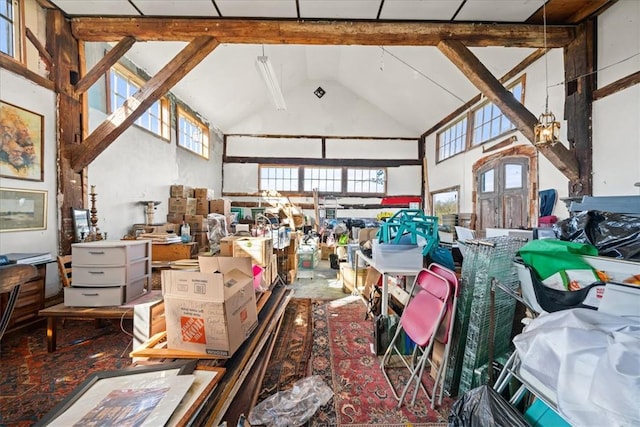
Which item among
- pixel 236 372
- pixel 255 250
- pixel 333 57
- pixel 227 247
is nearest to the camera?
pixel 236 372

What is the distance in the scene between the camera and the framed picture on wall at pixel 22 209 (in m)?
2.38

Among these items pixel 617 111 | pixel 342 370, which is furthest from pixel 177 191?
pixel 617 111

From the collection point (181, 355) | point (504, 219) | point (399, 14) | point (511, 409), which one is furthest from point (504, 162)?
point (181, 355)

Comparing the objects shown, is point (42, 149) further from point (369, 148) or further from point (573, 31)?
point (369, 148)

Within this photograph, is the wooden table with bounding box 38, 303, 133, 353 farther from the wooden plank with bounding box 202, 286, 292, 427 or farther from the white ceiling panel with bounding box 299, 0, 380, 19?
the white ceiling panel with bounding box 299, 0, 380, 19

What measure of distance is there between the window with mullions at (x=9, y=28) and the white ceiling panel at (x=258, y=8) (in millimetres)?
1941

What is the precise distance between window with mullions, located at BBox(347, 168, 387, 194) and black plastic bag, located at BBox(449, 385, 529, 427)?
7.49 metres

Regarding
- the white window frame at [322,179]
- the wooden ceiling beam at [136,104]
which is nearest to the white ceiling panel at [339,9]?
the wooden ceiling beam at [136,104]

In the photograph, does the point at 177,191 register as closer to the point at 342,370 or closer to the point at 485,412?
the point at 342,370

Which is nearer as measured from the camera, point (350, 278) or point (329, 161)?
point (350, 278)

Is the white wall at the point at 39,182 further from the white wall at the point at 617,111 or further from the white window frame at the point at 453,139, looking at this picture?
the white window frame at the point at 453,139

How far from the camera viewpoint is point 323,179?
856 centimetres

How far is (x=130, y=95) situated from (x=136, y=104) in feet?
4.95

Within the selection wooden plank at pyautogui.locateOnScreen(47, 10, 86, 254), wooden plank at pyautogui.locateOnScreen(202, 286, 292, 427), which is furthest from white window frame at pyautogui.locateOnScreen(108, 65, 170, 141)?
wooden plank at pyautogui.locateOnScreen(202, 286, 292, 427)
